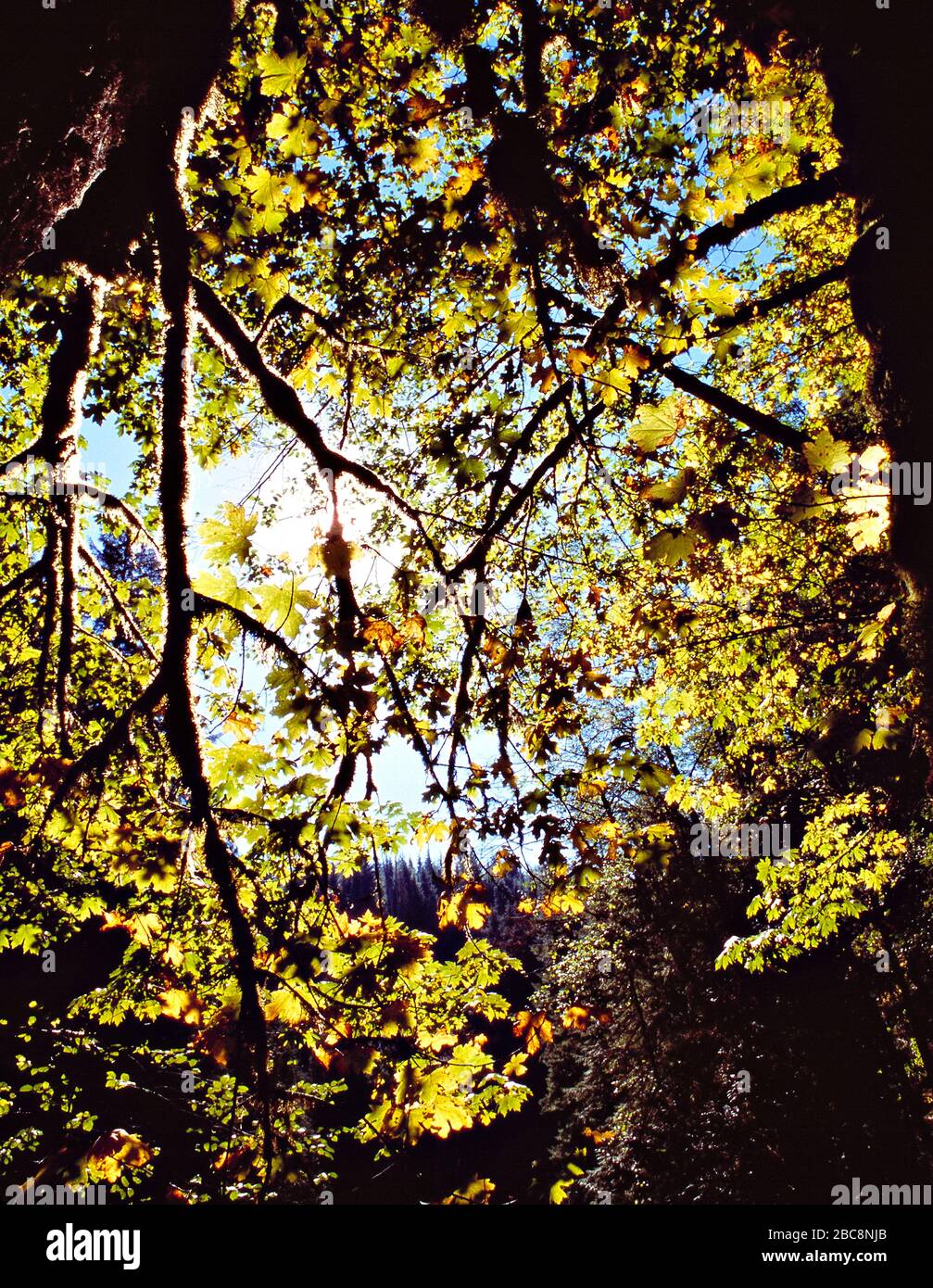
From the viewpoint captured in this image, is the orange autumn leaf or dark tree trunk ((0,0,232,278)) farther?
the orange autumn leaf

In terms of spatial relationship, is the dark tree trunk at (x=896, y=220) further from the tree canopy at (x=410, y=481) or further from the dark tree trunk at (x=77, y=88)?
the dark tree trunk at (x=77, y=88)

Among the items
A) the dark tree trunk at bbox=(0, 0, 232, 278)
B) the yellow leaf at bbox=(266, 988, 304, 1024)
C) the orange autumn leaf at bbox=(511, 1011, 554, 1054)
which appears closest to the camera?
the dark tree trunk at bbox=(0, 0, 232, 278)

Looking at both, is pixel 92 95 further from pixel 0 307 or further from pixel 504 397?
pixel 0 307

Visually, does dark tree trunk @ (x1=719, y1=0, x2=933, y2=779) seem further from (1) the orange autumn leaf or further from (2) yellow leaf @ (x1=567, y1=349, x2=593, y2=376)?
(1) the orange autumn leaf

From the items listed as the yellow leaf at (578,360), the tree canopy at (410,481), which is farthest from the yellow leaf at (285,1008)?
the yellow leaf at (578,360)

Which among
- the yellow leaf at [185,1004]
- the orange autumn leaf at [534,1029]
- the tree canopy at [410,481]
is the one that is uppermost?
the tree canopy at [410,481]

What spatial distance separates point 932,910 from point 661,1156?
9.46m

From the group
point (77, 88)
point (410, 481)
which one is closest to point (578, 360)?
point (77, 88)

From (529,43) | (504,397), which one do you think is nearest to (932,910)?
(504,397)

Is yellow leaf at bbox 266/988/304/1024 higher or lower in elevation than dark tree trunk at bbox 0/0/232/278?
lower

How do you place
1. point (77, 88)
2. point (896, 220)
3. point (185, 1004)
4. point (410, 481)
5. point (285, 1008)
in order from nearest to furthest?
1. point (77, 88)
2. point (896, 220)
3. point (285, 1008)
4. point (185, 1004)
5. point (410, 481)

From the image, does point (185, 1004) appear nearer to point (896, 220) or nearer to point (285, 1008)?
point (285, 1008)

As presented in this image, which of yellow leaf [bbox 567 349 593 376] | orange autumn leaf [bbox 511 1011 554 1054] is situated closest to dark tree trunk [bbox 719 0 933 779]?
yellow leaf [bbox 567 349 593 376]

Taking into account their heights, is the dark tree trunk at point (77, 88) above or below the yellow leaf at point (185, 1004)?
above
